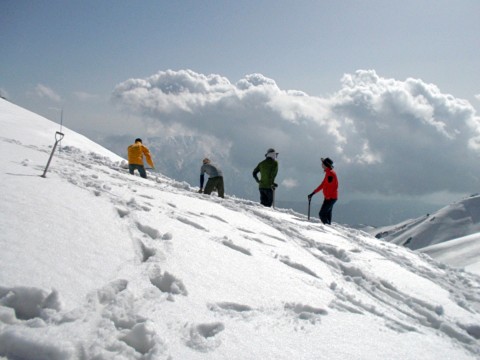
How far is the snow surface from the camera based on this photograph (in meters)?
2.96

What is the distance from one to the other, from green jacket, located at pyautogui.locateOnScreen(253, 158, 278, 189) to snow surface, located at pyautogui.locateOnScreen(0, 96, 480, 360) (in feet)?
22.7

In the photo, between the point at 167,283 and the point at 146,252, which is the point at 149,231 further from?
the point at 167,283

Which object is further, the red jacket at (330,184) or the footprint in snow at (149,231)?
the red jacket at (330,184)

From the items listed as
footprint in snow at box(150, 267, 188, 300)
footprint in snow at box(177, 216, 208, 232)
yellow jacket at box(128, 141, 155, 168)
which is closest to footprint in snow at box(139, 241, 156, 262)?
footprint in snow at box(150, 267, 188, 300)

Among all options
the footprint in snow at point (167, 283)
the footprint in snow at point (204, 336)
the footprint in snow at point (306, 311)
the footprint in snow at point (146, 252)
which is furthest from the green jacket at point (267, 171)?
the footprint in snow at point (204, 336)

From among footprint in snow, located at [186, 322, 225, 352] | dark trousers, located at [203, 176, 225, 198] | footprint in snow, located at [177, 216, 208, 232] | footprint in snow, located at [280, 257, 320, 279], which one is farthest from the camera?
dark trousers, located at [203, 176, 225, 198]

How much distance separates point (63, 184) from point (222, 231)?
341cm

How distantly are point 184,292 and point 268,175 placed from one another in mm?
10454

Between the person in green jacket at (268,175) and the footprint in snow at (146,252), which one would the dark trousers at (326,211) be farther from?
the footprint in snow at (146,252)

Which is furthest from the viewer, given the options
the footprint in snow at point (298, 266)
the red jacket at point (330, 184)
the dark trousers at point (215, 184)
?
the dark trousers at point (215, 184)

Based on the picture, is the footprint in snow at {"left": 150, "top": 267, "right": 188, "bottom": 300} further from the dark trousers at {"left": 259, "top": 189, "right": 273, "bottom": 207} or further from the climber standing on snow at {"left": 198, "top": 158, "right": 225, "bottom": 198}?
the dark trousers at {"left": 259, "top": 189, "right": 273, "bottom": 207}

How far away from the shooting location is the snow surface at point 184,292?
296 centimetres

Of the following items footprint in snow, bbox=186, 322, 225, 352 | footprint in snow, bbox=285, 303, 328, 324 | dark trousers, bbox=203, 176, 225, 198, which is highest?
dark trousers, bbox=203, 176, 225, 198

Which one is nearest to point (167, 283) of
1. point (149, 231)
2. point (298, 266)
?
point (149, 231)
